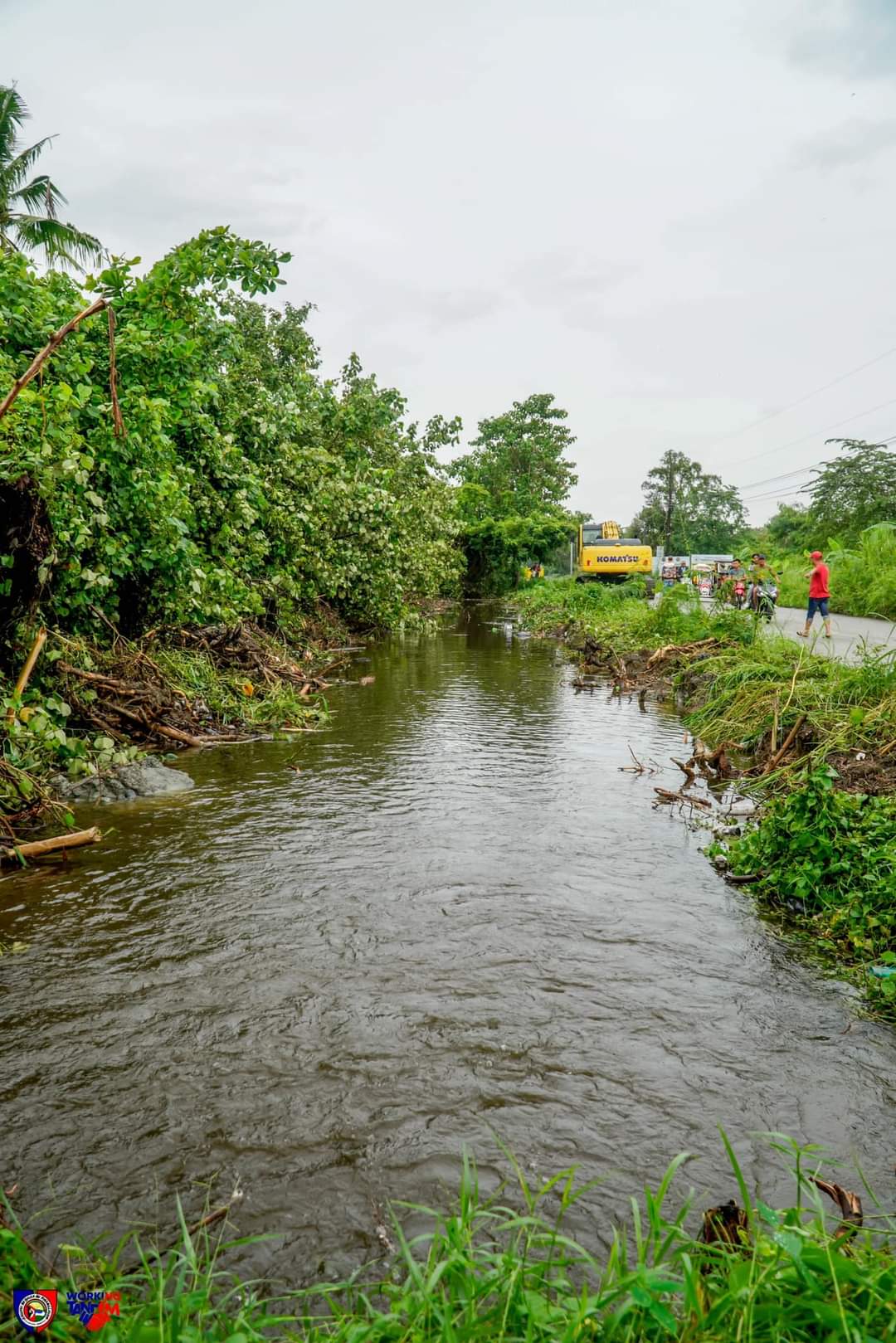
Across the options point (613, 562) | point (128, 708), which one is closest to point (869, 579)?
point (613, 562)

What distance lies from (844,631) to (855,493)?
21.7m

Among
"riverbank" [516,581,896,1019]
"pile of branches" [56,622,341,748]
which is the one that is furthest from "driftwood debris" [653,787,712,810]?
"pile of branches" [56,622,341,748]

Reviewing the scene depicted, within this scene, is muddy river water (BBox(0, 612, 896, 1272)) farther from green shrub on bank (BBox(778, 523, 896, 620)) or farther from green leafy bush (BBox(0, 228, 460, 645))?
green shrub on bank (BBox(778, 523, 896, 620))

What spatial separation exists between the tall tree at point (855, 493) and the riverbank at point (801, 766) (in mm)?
22653

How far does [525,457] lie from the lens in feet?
169

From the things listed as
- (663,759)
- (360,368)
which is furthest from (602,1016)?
(360,368)

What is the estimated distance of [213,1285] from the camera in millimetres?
2221

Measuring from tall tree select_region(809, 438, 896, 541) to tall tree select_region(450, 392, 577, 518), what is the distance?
654 inches

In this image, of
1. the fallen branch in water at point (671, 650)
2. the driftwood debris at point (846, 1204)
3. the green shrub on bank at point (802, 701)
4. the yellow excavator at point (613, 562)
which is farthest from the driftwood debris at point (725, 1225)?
the yellow excavator at point (613, 562)

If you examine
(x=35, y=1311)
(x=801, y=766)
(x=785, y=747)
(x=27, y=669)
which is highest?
(x=27, y=669)

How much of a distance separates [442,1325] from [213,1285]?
0.80 m

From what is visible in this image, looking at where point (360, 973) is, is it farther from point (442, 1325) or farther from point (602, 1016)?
point (442, 1325)

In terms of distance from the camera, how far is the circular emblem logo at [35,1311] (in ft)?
6.28

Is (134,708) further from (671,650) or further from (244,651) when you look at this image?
(671,650)
